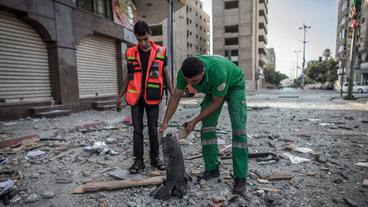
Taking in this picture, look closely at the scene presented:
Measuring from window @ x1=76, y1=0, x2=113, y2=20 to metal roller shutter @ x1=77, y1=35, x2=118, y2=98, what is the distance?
1159 millimetres

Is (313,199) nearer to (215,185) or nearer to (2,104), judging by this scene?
(215,185)

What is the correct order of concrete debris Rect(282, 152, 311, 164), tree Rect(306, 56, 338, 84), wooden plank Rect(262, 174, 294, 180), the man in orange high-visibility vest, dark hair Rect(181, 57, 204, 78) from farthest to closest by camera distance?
tree Rect(306, 56, 338, 84), concrete debris Rect(282, 152, 311, 164), the man in orange high-visibility vest, wooden plank Rect(262, 174, 294, 180), dark hair Rect(181, 57, 204, 78)

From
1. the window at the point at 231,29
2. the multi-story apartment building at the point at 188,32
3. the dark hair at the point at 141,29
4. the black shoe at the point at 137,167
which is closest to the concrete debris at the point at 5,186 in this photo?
the black shoe at the point at 137,167

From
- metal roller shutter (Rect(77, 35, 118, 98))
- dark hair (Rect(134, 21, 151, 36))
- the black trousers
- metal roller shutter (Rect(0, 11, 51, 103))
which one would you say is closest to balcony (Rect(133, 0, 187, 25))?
metal roller shutter (Rect(77, 35, 118, 98))

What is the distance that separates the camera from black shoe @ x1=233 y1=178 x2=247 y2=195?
2406 mm

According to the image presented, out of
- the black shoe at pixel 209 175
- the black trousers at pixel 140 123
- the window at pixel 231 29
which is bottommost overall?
the black shoe at pixel 209 175

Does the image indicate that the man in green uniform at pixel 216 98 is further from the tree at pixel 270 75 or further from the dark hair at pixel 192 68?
the tree at pixel 270 75

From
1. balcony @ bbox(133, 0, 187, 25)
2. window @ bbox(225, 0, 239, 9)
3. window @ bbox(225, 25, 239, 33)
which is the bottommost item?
balcony @ bbox(133, 0, 187, 25)

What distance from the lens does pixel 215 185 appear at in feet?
8.66

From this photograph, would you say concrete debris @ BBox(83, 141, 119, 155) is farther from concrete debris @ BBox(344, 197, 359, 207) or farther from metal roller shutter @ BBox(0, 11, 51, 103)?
metal roller shutter @ BBox(0, 11, 51, 103)

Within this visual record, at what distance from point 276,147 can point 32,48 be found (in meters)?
7.91

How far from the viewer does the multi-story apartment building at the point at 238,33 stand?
44.3 m

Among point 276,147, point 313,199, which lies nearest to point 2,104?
point 276,147

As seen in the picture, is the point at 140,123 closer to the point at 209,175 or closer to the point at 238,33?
the point at 209,175
